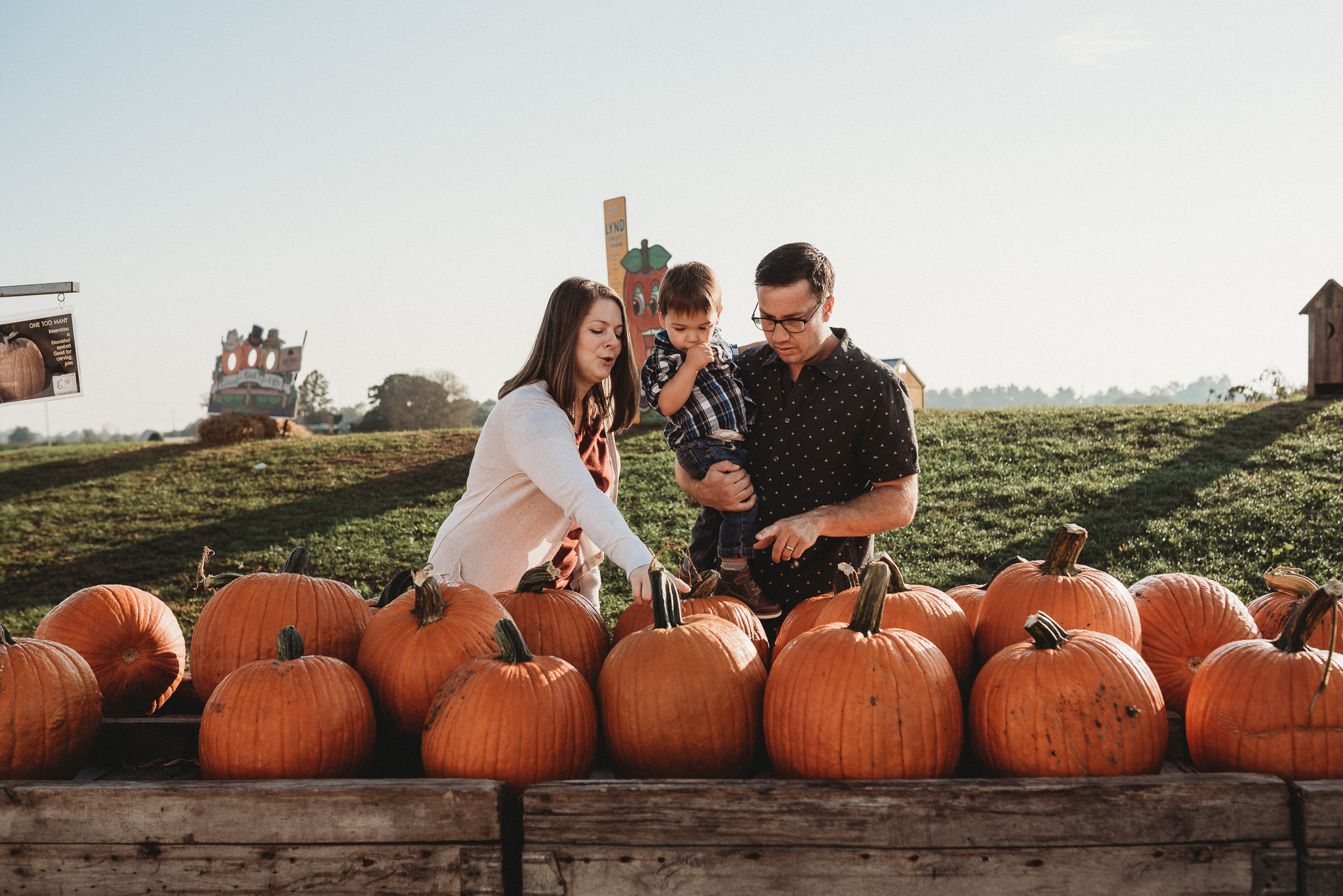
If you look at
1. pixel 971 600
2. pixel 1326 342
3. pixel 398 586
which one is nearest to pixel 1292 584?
pixel 971 600

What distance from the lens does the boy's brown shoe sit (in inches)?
124

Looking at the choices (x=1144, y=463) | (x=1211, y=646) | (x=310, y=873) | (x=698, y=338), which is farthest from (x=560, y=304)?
(x=1144, y=463)

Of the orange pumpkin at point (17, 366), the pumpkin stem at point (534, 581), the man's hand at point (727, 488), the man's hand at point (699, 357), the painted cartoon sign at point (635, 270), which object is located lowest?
the pumpkin stem at point (534, 581)

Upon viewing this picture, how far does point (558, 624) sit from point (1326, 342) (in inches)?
583

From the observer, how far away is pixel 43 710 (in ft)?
6.74

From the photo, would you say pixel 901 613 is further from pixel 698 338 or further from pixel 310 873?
pixel 698 338

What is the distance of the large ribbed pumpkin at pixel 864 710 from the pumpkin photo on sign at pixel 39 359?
3865 mm

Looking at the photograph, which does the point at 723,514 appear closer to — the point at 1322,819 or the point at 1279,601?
the point at 1279,601

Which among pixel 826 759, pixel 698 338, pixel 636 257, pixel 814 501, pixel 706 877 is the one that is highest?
pixel 636 257

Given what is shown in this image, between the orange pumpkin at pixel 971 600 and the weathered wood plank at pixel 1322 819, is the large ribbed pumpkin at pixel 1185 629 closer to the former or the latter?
the orange pumpkin at pixel 971 600

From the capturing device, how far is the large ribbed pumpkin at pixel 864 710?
6.17 ft

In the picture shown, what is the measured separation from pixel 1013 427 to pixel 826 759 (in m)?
12.3

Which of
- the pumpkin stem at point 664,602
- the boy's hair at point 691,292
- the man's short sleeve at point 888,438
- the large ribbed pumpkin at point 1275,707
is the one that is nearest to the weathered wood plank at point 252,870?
the pumpkin stem at point 664,602

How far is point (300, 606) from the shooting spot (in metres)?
2.37
